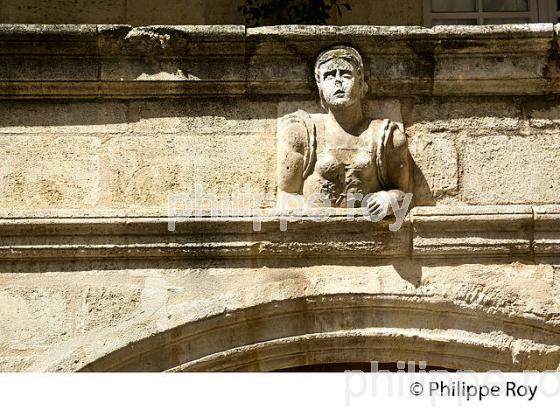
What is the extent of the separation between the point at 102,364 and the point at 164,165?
874 millimetres

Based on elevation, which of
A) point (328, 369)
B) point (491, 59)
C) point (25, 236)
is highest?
point (491, 59)

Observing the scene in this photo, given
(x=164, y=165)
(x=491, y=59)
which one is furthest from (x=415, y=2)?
(x=164, y=165)

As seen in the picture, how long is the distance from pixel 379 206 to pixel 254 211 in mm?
490

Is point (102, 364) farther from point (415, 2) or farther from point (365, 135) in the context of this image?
point (415, 2)

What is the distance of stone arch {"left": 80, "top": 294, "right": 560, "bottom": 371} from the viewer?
23.8 ft

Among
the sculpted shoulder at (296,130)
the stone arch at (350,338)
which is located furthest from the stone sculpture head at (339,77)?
the stone arch at (350,338)

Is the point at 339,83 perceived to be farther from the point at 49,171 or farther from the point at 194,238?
the point at 49,171

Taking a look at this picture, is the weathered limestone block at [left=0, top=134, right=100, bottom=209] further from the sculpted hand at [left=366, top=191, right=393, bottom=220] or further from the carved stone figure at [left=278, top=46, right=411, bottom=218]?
the sculpted hand at [left=366, top=191, right=393, bottom=220]

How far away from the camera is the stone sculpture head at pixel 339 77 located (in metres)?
7.48

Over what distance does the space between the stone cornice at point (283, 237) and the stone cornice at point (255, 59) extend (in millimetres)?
568

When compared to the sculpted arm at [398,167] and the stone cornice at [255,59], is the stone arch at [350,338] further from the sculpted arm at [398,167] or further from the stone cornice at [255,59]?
the stone cornice at [255,59]

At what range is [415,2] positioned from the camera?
8.42 meters

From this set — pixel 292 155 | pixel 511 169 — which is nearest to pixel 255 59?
pixel 292 155

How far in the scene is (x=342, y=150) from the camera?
743cm
